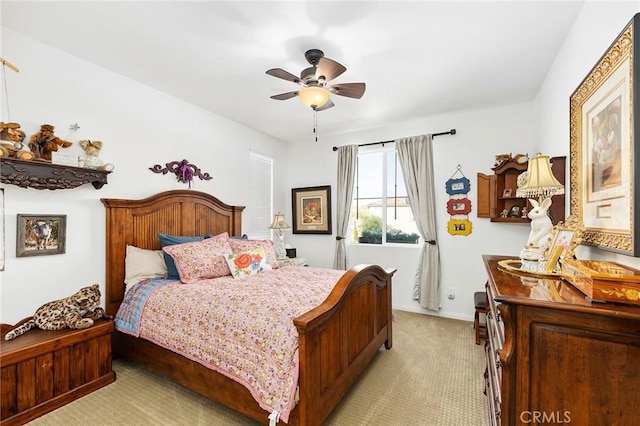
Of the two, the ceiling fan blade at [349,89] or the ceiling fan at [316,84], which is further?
the ceiling fan blade at [349,89]

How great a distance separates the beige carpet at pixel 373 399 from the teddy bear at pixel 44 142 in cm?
191

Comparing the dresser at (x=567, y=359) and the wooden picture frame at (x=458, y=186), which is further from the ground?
the wooden picture frame at (x=458, y=186)

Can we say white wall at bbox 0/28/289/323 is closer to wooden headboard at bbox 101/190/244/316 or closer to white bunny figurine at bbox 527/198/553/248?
wooden headboard at bbox 101/190/244/316

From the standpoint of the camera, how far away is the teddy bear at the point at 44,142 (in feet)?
7.15

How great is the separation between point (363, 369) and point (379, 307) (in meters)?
0.57

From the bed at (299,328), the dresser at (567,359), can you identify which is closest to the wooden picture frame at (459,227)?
the bed at (299,328)

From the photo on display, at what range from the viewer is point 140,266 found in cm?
269

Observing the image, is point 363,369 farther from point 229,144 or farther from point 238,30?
point 229,144

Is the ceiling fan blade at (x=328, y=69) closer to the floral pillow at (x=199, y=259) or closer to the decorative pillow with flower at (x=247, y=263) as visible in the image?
the decorative pillow with flower at (x=247, y=263)

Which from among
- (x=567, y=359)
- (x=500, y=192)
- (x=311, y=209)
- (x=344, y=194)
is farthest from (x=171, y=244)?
(x=500, y=192)

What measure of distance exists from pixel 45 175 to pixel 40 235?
485 millimetres

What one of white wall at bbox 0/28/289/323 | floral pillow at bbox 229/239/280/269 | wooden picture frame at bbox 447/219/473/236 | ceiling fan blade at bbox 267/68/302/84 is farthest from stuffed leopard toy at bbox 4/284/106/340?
wooden picture frame at bbox 447/219/473/236

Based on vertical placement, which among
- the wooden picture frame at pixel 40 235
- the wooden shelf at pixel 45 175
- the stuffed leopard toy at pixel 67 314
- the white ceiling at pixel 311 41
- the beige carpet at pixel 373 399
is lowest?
the beige carpet at pixel 373 399

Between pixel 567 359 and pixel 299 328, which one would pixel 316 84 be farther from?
pixel 567 359
